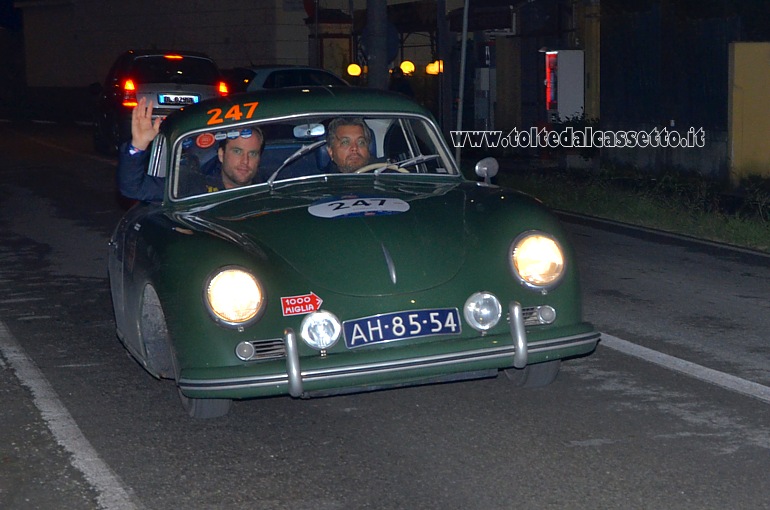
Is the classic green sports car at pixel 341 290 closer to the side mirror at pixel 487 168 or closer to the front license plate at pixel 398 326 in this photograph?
the front license plate at pixel 398 326

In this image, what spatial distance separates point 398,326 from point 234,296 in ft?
2.25

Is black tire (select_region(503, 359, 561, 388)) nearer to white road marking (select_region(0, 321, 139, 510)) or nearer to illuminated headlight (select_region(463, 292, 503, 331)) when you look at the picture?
illuminated headlight (select_region(463, 292, 503, 331))

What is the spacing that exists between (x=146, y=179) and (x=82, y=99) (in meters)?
35.4

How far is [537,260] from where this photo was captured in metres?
5.53

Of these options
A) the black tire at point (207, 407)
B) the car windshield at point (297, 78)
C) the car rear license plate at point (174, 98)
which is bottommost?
the black tire at point (207, 407)

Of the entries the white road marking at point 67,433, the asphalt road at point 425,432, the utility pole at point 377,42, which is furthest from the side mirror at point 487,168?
the utility pole at point 377,42

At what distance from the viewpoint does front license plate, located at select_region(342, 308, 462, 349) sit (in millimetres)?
5164

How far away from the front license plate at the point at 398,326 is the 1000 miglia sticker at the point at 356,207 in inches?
24.9

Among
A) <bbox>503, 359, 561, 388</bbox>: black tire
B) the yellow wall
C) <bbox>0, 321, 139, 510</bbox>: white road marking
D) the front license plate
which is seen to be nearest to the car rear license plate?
the yellow wall

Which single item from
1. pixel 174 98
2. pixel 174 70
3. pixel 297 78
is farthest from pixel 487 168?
pixel 297 78

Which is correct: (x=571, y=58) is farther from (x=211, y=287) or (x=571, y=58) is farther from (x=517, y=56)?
(x=211, y=287)

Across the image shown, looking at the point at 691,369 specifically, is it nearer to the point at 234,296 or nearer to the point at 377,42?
the point at 234,296

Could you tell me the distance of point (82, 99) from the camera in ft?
134

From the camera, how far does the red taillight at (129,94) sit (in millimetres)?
20156
